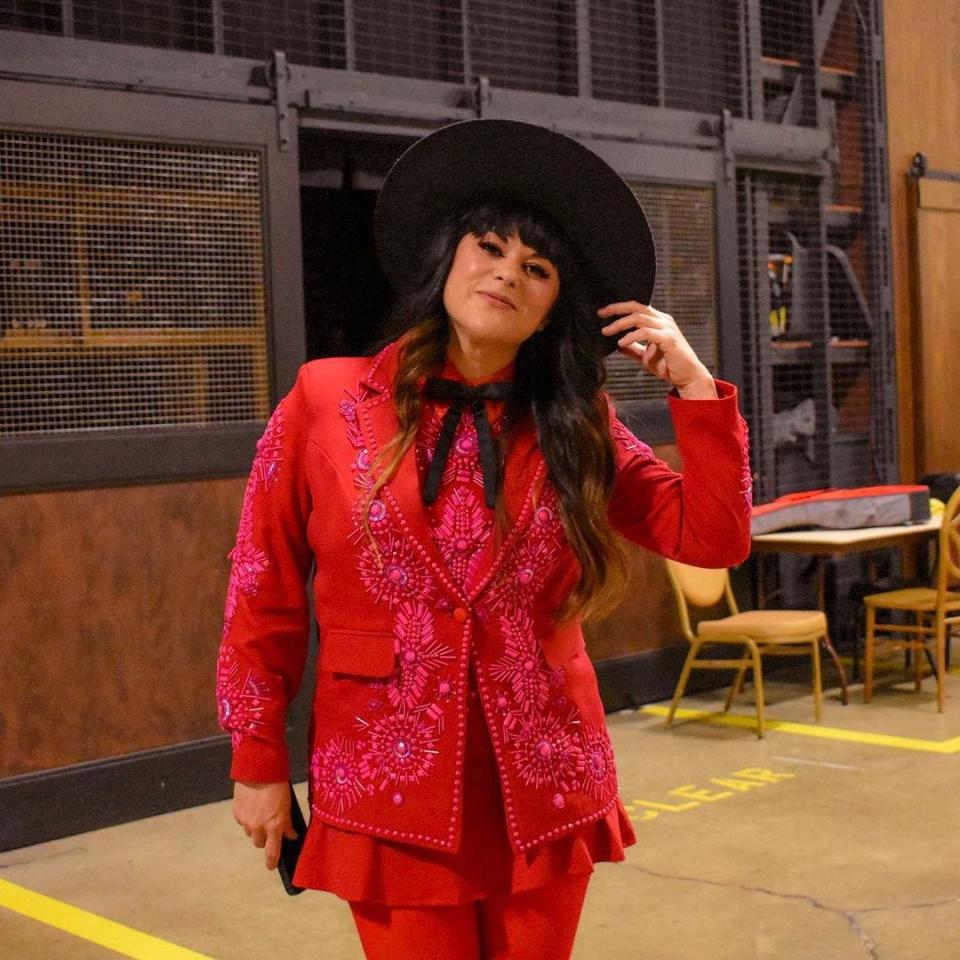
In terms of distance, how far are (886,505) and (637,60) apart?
248cm

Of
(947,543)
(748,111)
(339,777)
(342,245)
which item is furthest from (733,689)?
(339,777)

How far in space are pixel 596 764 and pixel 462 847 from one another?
222mm

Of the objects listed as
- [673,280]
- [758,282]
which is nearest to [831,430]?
→ [758,282]

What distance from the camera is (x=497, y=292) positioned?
199cm

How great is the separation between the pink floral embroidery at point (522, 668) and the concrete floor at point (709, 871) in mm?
2046

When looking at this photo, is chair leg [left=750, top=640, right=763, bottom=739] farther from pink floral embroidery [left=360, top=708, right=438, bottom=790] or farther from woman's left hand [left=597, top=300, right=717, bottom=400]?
pink floral embroidery [left=360, top=708, right=438, bottom=790]

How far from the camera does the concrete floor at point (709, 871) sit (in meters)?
3.86

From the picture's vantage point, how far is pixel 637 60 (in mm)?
7219

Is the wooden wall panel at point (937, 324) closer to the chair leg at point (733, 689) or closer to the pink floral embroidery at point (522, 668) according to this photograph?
the chair leg at point (733, 689)

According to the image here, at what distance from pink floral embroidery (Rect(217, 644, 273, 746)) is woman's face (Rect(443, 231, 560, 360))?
530 millimetres

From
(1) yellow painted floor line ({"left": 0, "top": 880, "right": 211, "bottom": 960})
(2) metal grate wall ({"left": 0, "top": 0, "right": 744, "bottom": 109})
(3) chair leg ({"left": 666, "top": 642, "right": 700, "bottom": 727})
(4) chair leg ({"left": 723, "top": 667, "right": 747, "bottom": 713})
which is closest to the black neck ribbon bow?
(1) yellow painted floor line ({"left": 0, "top": 880, "right": 211, "bottom": 960})

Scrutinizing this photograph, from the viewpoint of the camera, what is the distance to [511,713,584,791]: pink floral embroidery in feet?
6.25

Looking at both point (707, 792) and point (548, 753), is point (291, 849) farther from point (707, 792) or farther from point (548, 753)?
point (707, 792)

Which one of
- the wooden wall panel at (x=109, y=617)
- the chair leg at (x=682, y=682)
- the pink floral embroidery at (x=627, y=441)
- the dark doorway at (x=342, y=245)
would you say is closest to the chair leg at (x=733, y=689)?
the chair leg at (x=682, y=682)
